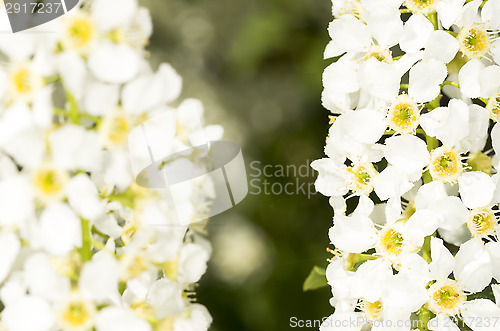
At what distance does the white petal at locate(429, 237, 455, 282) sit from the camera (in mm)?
655

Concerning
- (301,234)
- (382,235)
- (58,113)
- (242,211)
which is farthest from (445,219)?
(242,211)

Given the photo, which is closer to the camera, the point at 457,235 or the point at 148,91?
the point at 148,91

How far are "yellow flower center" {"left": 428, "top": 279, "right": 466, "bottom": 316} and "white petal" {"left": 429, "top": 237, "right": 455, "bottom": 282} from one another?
15mm

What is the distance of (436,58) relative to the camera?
69 cm

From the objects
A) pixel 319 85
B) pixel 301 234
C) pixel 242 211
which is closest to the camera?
pixel 301 234

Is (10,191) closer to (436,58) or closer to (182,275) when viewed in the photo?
(182,275)

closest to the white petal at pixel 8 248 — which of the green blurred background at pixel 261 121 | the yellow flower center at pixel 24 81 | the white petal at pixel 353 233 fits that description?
the yellow flower center at pixel 24 81

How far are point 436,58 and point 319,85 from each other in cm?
105

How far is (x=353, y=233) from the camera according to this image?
71 centimetres

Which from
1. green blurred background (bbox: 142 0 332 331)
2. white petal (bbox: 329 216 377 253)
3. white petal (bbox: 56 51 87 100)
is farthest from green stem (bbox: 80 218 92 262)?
green blurred background (bbox: 142 0 332 331)

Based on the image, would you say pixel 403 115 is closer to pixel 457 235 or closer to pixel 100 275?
pixel 457 235

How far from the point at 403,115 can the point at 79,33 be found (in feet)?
1.06

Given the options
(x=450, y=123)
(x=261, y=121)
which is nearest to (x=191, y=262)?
(x=450, y=123)

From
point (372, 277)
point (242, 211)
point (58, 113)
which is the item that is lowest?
point (242, 211)
